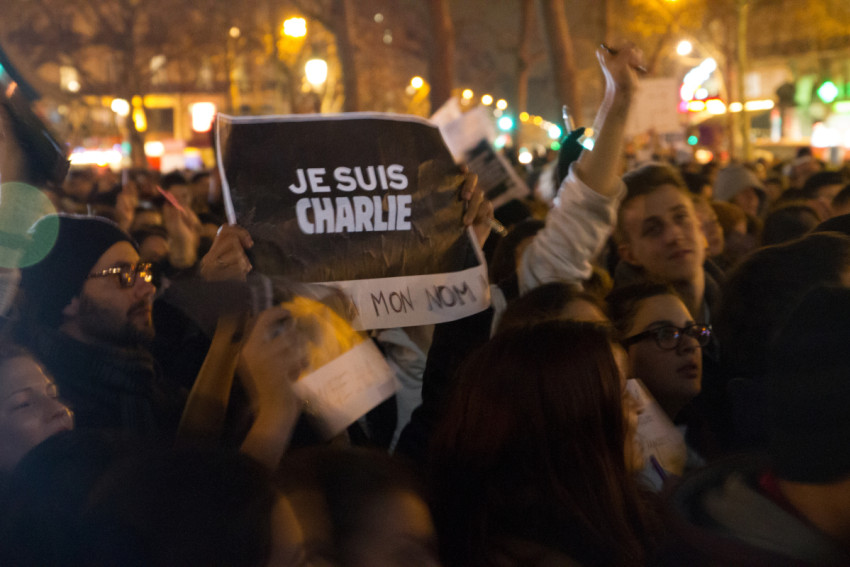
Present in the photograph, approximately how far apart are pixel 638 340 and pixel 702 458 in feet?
1.50

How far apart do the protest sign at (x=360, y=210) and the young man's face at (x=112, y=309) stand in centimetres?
74

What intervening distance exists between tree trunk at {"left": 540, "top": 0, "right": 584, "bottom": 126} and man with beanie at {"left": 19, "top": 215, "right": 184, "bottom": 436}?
13.1m

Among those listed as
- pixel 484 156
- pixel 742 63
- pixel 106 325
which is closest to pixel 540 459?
pixel 106 325

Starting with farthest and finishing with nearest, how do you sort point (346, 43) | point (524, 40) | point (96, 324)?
point (524, 40), point (346, 43), point (96, 324)

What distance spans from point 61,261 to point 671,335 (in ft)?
7.14

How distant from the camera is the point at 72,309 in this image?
335 cm

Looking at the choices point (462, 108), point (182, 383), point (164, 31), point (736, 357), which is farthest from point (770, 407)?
point (164, 31)

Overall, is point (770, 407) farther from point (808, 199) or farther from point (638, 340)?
point (808, 199)

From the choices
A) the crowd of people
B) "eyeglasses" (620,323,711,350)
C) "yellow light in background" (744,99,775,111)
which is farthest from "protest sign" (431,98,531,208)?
"yellow light in background" (744,99,775,111)

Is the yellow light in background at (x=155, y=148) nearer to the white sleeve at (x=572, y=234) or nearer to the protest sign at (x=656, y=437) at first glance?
the white sleeve at (x=572, y=234)

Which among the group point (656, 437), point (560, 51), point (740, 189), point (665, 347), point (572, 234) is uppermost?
point (560, 51)

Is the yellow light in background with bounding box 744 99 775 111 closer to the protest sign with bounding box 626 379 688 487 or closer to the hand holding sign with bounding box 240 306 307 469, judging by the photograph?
the protest sign with bounding box 626 379 688 487

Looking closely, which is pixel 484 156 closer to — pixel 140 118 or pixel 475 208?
pixel 475 208

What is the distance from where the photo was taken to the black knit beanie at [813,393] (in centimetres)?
155
